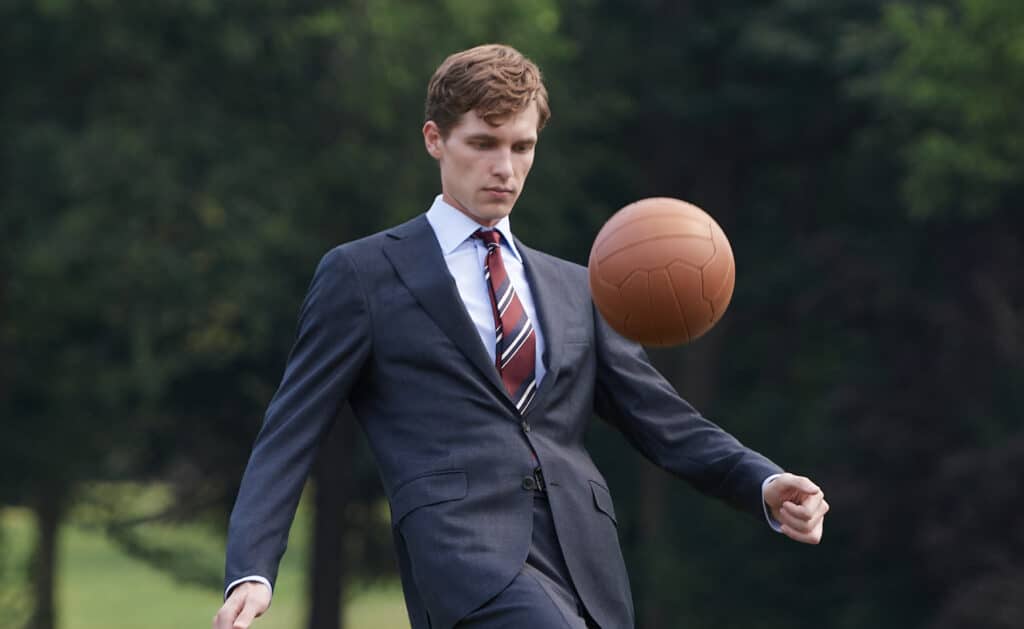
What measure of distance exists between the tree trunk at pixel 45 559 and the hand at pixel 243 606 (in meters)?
20.2

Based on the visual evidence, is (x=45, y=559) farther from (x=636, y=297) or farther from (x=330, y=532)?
(x=636, y=297)

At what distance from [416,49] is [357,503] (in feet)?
21.7

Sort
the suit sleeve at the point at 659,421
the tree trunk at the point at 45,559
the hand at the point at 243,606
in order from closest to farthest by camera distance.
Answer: the hand at the point at 243,606, the suit sleeve at the point at 659,421, the tree trunk at the point at 45,559

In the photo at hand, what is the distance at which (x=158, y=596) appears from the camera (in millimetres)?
42125

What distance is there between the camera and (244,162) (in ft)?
69.1

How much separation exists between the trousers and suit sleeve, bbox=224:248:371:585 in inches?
20.1

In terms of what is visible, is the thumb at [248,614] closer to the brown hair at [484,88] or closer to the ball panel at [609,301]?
the ball panel at [609,301]

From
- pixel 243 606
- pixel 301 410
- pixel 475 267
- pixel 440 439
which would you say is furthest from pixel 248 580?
pixel 475 267

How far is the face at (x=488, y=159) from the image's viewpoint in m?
4.68

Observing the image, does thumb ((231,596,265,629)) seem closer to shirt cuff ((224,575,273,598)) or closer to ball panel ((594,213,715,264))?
shirt cuff ((224,575,273,598))

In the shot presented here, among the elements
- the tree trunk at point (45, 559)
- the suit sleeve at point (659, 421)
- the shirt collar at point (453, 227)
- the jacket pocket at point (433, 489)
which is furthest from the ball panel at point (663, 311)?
the tree trunk at point (45, 559)

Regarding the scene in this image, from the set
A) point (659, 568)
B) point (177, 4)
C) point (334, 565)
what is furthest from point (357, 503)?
point (177, 4)

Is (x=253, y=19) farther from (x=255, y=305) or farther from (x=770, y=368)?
(x=770, y=368)

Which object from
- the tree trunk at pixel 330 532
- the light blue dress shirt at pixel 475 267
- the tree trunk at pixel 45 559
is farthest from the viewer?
the tree trunk at pixel 45 559
